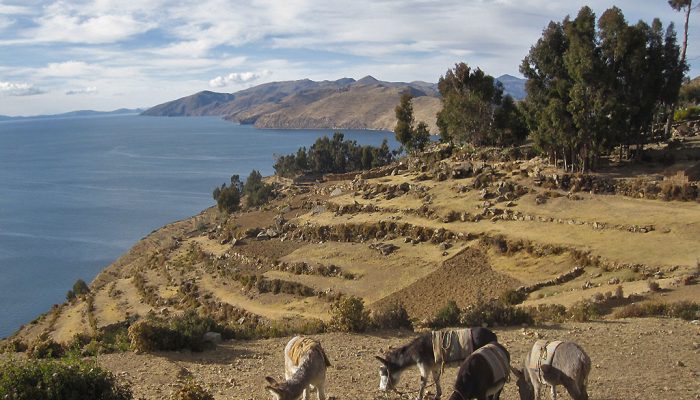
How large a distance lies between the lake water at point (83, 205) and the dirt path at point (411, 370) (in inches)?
1517

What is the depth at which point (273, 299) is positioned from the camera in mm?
30625

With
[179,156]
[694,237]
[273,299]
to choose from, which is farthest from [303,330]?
[179,156]

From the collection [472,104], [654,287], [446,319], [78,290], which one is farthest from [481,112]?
[78,290]

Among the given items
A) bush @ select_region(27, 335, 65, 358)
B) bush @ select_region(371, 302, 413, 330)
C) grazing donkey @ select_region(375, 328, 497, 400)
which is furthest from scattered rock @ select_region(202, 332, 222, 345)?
grazing donkey @ select_region(375, 328, 497, 400)

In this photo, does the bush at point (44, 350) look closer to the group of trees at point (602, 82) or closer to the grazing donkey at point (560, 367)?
the grazing donkey at point (560, 367)

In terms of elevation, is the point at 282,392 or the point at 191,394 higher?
the point at 282,392

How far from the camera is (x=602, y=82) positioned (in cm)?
3186

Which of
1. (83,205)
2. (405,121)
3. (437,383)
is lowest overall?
(83,205)

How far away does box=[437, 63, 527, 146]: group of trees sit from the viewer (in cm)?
4600

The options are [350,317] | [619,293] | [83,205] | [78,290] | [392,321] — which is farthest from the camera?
[83,205]

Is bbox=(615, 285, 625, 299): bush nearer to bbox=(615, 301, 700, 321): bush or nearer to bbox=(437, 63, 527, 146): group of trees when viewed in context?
bbox=(615, 301, 700, 321): bush

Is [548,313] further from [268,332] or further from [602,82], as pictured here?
[602,82]

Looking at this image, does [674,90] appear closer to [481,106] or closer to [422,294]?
[481,106]

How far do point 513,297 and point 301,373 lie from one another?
1570 centimetres
